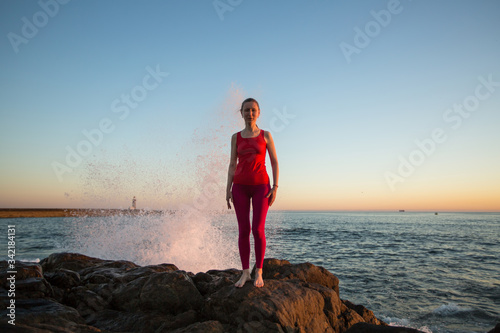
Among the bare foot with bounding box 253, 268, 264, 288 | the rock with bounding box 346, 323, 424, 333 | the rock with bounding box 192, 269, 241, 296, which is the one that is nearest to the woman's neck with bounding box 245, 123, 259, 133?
the bare foot with bounding box 253, 268, 264, 288

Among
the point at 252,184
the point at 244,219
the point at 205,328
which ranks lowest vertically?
the point at 205,328

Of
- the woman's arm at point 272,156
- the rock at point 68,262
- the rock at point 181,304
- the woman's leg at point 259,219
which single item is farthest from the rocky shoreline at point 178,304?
the rock at point 68,262

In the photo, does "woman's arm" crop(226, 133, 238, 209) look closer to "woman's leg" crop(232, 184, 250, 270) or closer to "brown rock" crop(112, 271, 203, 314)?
"woman's leg" crop(232, 184, 250, 270)

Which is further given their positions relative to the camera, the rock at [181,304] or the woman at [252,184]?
the woman at [252,184]

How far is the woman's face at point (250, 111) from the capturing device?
161 inches

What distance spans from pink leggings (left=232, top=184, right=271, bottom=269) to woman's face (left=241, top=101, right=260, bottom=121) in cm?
98

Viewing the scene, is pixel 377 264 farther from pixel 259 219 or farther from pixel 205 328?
pixel 205 328

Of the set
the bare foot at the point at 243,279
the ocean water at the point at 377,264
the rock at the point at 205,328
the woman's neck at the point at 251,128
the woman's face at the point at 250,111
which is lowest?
the ocean water at the point at 377,264

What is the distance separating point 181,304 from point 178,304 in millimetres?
43

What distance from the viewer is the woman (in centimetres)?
392

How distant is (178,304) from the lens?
13.3 ft

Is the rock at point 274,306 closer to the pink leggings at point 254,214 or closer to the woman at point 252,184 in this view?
the woman at point 252,184

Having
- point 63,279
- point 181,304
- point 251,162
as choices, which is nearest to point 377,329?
point 251,162

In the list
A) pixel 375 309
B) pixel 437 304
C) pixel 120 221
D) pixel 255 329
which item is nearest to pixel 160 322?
pixel 255 329
